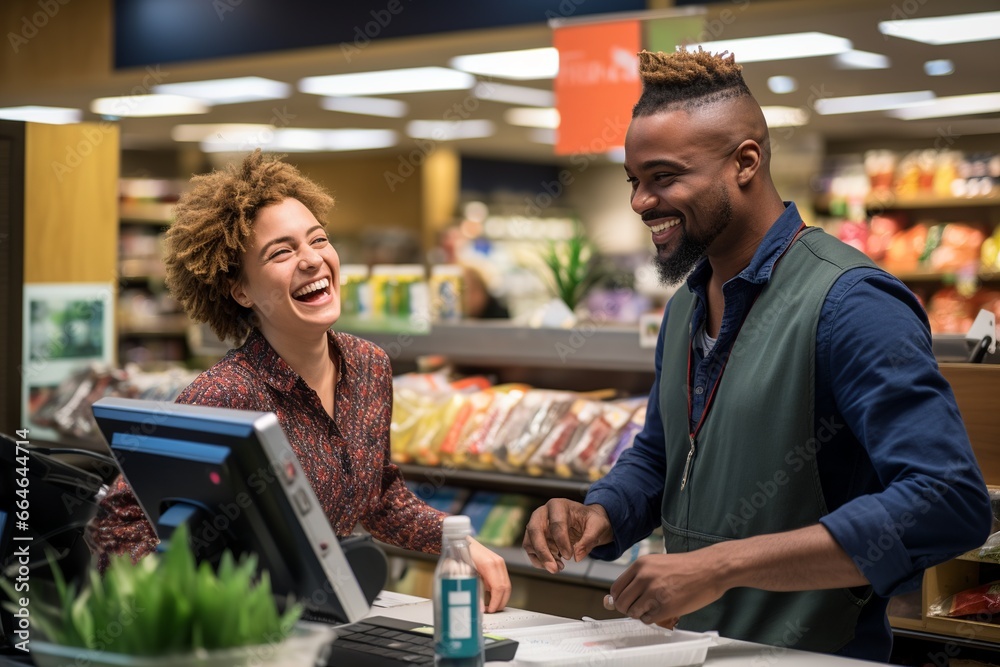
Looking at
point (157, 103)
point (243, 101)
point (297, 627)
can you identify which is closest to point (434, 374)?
point (297, 627)

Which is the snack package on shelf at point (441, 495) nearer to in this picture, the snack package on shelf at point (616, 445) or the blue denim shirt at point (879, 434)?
the snack package on shelf at point (616, 445)

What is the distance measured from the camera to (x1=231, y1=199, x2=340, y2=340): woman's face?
7.36 feet

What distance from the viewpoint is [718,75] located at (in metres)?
2.11

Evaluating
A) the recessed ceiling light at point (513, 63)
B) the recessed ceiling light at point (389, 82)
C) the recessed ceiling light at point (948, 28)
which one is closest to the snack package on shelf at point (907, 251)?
the recessed ceiling light at point (948, 28)

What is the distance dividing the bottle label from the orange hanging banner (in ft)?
10.5

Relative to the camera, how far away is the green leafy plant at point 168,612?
1.29 m

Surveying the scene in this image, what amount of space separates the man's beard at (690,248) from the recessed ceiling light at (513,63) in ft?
15.2

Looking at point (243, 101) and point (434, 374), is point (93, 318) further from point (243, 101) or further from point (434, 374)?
point (243, 101)

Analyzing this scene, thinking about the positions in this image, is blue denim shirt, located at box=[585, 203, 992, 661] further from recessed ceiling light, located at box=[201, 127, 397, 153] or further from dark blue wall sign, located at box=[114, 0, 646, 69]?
recessed ceiling light, located at box=[201, 127, 397, 153]

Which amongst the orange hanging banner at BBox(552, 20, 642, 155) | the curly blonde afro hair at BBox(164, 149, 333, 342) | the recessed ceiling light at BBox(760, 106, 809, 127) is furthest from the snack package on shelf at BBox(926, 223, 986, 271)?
the curly blonde afro hair at BBox(164, 149, 333, 342)

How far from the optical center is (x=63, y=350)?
4.94m

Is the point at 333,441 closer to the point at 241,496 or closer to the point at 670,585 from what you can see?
the point at 241,496

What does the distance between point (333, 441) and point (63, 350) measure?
10.3 feet

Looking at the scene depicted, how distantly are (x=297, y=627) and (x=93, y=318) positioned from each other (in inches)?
162
